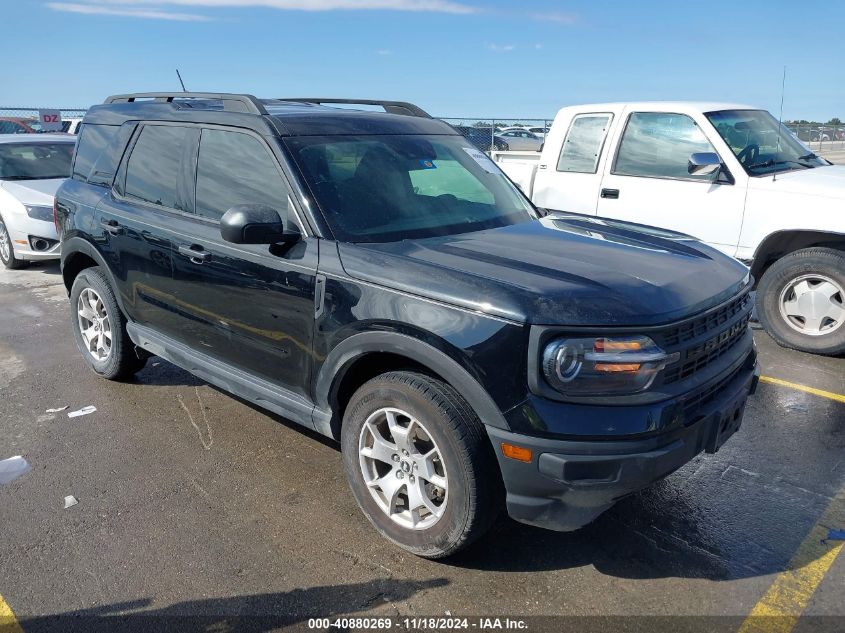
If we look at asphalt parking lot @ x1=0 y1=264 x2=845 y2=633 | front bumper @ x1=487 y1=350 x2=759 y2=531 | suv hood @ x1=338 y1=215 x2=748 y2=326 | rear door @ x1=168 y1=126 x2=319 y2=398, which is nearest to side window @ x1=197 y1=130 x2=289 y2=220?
rear door @ x1=168 y1=126 x2=319 y2=398

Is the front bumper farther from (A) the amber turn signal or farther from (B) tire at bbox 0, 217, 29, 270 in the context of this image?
(B) tire at bbox 0, 217, 29, 270

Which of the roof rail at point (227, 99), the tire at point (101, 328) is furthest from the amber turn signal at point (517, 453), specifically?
the tire at point (101, 328)

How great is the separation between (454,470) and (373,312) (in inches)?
29.0

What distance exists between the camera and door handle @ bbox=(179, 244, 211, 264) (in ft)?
12.3

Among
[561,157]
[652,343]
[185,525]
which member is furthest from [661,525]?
[561,157]

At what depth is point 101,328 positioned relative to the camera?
5.08m

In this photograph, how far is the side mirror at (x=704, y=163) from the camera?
5.57 m

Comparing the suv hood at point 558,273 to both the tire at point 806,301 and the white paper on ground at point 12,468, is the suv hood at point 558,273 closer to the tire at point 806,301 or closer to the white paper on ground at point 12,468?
the white paper on ground at point 12,468

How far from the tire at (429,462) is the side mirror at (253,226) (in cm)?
82

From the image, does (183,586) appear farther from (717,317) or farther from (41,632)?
(717,317)

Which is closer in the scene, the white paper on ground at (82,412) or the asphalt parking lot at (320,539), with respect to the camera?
the asphalt parking lot at (320,539)

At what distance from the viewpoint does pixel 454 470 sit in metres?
2.77

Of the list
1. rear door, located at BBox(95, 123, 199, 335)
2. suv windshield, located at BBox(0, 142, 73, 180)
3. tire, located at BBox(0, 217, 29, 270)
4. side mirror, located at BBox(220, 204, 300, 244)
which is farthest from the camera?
suv windshield, located at BBox(0, 142, 73, 180)

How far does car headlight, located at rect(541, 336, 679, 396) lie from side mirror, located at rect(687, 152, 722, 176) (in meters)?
3.53
